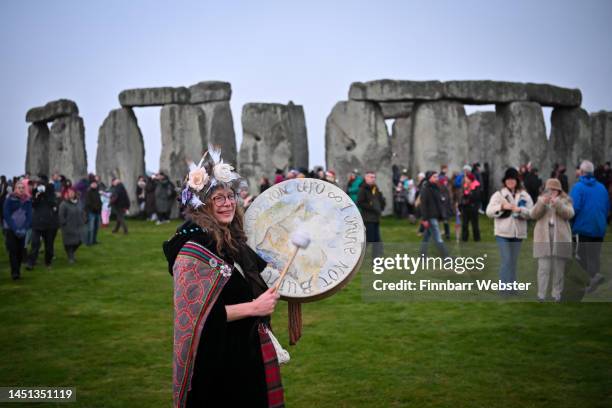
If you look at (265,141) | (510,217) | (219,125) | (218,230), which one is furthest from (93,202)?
(218,230)

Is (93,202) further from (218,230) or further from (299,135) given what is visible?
(218,230)

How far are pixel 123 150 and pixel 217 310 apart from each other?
2488 cm

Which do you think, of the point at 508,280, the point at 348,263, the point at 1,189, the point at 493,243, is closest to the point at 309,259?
the point at 348,263

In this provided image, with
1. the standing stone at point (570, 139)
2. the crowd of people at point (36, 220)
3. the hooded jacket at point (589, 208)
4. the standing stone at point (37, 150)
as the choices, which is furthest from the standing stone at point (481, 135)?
the hooded jacket at point (589, 208)

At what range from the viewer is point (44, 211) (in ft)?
45.4

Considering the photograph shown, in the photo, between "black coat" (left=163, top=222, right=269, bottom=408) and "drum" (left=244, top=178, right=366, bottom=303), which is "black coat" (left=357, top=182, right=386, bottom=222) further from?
"black coat" (left=163, top=222, right=269, bottom=408)

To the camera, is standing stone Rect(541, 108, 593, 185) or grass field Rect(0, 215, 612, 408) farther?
standing stone Rect(541, 108, 593, 185)

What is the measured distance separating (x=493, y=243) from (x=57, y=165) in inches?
777

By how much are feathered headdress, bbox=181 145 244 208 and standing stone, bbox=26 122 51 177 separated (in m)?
29.6

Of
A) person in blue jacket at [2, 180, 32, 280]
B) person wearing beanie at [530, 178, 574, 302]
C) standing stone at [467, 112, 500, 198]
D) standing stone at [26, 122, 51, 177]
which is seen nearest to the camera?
person wearing beanie at [530, 178, 574, 302]

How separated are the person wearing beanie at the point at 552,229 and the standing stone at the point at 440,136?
1467cm

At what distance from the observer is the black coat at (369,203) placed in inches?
544

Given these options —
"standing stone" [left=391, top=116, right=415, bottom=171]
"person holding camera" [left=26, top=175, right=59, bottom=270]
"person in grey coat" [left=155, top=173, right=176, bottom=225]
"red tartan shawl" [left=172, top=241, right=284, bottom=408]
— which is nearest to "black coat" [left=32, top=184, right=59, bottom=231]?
"person holding camera" [left=26, top=175, right=59, bottom=270]

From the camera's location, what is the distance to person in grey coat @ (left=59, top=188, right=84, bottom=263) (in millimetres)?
14719
